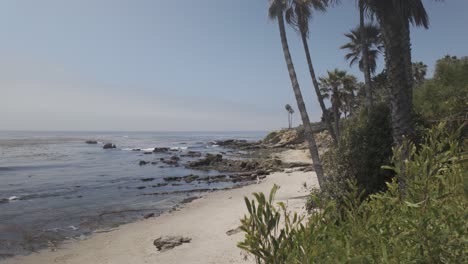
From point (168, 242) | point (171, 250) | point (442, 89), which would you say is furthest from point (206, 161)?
point (442, 89)

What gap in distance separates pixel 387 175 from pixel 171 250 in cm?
709

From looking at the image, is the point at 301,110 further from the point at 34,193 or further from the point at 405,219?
the point at 34,193

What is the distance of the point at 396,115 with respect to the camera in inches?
330

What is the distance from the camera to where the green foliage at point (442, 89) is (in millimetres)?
10148

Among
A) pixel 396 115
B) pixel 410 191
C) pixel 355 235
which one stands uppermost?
pixel 396 115

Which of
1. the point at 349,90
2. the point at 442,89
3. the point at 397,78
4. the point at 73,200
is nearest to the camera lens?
the point at 397,78

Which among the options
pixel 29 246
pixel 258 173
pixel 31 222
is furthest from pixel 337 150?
pixel 258 173

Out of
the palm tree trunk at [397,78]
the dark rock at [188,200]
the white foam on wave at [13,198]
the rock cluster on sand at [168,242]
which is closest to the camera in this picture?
the palm tree trunk at [397,78]

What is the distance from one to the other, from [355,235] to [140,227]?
14.2m

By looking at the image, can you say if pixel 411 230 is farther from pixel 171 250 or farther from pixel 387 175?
pixel 171 250

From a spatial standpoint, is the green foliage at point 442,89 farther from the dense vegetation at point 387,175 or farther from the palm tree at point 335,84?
the palm tree at point 335,84

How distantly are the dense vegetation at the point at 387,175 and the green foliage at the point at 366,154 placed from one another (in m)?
0.03

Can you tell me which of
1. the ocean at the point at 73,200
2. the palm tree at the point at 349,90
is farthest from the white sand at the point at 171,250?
the palm tree at the point at 349,90

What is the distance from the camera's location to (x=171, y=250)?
1077cm
